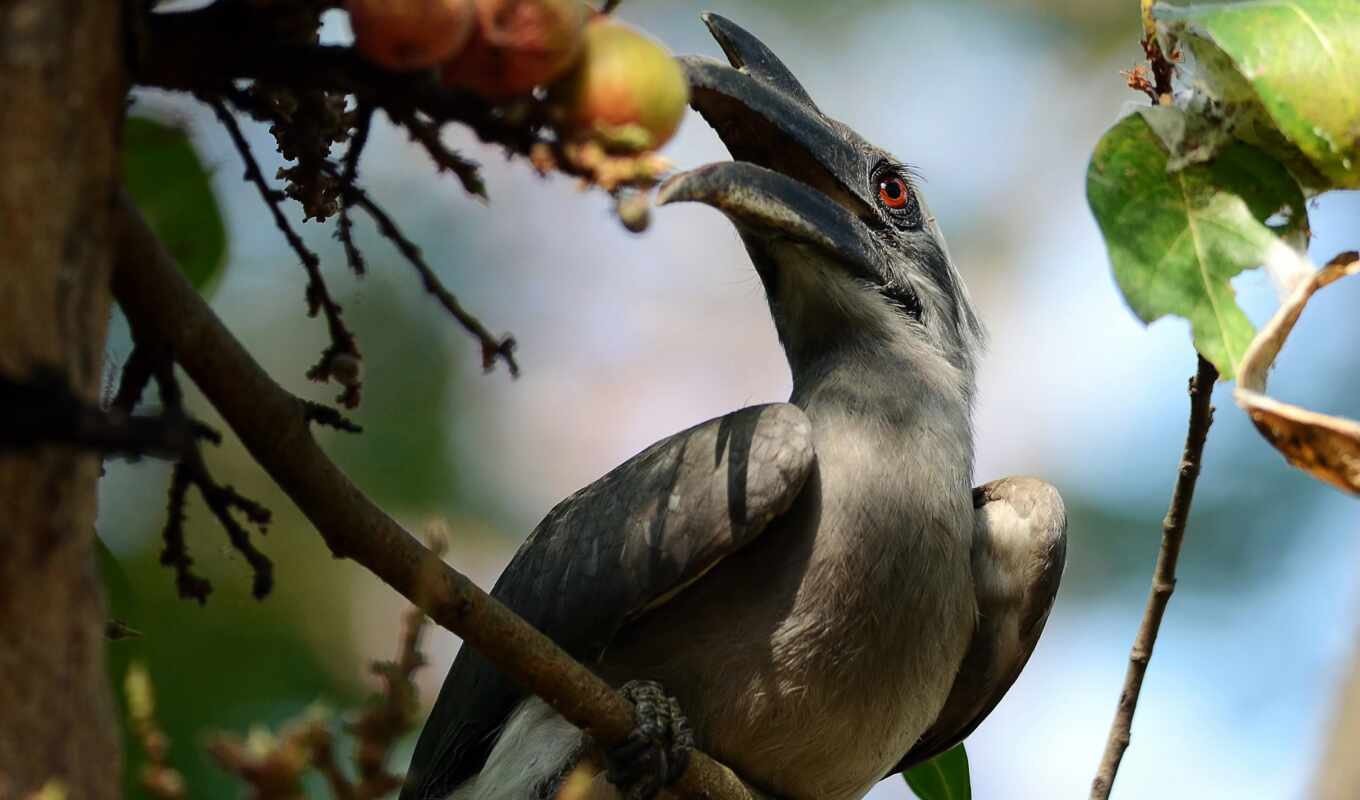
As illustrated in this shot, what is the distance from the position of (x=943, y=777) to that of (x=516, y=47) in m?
3.59

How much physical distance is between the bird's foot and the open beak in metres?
1.30

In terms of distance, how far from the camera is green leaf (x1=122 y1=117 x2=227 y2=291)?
306 cm

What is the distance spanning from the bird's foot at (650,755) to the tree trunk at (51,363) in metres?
2.03

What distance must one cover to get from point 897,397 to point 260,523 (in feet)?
8.61

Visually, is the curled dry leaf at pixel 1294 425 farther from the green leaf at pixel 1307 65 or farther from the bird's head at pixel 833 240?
the bird's head at pixel 833 240

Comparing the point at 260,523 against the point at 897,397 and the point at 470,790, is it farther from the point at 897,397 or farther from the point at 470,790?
the point at 897,397

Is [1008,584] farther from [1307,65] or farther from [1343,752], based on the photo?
[1343,752]

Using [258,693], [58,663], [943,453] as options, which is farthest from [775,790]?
[258,693]

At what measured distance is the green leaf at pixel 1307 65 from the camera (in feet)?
10.3

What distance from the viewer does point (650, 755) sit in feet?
12.7

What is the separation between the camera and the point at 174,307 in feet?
7.72

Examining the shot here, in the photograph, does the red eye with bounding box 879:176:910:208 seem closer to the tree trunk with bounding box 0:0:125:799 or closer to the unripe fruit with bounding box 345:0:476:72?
the unripe fruit with bounding box 345:0:476:72

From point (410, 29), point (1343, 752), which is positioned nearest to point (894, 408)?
point (410, 29)

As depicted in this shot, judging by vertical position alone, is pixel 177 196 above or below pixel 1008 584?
above
